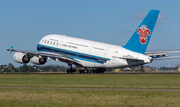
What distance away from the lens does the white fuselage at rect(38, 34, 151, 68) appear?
54.5m

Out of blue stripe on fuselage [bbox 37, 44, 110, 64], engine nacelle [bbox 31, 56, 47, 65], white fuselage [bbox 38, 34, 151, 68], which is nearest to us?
white fuselage [bbox 38, 34, 151, 68]

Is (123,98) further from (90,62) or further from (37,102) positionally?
A: (90,62)

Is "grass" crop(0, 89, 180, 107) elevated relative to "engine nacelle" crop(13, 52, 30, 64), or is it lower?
lower

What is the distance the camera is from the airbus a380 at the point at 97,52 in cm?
5353

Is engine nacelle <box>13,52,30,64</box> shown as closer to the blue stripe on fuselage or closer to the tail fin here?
the blue stripe on fuselage

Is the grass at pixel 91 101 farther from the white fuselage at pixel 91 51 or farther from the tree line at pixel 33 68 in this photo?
the tree line at pixel 33 68

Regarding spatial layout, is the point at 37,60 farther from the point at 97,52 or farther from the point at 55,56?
the point at 97,52

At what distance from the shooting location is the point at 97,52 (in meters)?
58.4

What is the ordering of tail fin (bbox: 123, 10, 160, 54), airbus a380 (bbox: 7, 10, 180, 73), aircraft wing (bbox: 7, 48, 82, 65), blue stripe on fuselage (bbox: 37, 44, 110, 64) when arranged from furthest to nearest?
1. aircraft wing (bbox: 7, 48, 82, 65)
2. blue stripe on fuselage (bbox: 37, 44, 110, 64)
3. airbus a380 (bbox: 7, 10, 180, 73)
4. tail fin (bbox: 123, 10, 160, 54)

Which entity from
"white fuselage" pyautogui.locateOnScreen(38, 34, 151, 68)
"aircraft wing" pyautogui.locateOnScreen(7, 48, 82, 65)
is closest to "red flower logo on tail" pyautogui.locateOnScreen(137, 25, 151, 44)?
"white fuselage" pyautogui.locateOnScreen(38, 34, 151, 68)

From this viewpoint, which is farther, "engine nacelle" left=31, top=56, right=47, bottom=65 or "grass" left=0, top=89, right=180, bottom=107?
"engine nacelle" left=31, top=56, right=47, bottom=65

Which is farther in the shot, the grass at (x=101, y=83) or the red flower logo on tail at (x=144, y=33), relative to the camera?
the red flower logo on tail at (x=144, y=33)

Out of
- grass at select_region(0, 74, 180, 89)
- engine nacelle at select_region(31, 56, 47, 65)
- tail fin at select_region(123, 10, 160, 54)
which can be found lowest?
grass at select_region(0, 74, 180, 89)

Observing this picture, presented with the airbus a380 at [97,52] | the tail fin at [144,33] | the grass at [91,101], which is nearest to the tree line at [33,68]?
the airbus a380 at [97,52]
